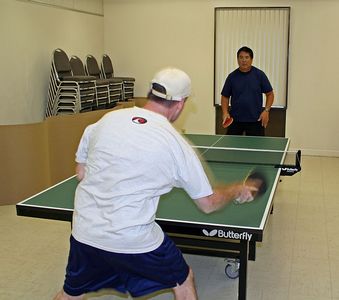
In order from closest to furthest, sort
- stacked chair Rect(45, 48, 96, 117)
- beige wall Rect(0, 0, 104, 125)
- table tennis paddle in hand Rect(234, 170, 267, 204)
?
table tennis paddle in hand Rect(234, 170, 267, 204) < beige wall Rect(0, 0, 104, 125) < stacked chair Rect(45, 48, 96, 117)

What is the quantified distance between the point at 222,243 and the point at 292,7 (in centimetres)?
520

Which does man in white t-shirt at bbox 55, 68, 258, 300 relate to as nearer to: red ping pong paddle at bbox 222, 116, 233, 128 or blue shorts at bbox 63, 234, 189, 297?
blue shorts at bbox 63, 234, 189, 297

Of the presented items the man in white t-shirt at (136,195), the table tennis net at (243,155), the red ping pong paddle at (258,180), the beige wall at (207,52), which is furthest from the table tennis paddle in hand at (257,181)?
the beige wall at (207,52)

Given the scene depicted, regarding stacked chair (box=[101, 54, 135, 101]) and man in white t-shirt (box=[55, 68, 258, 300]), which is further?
stacked chair (box=[101, 54, 135, 101])

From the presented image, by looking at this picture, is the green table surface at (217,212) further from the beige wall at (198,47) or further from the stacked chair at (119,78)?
the stacked chair at (119,78)

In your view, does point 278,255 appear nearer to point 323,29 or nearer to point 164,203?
point 164,203

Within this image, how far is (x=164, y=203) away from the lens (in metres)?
2.74

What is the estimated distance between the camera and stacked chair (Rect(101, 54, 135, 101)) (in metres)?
7.37

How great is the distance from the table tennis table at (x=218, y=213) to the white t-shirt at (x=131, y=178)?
46 centimetres

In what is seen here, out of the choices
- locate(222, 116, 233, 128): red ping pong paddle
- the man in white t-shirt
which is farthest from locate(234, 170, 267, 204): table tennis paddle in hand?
locate(222, 116, 233, 128): red ping pong paddle

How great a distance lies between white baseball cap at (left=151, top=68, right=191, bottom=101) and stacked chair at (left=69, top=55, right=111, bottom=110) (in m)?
4.35

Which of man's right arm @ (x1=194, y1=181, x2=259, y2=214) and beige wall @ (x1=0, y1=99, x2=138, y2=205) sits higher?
man's right arm @ (x1=194, y1=181, x2=259, y2=214)

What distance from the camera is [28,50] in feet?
18.2

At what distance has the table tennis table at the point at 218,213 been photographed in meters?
2.38
